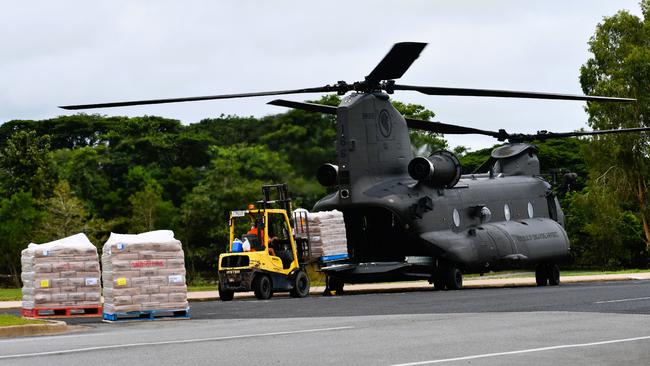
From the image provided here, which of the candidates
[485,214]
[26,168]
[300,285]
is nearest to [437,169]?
[485,214]

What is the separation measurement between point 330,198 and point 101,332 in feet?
48.7

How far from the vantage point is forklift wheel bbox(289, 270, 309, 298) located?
30672mm

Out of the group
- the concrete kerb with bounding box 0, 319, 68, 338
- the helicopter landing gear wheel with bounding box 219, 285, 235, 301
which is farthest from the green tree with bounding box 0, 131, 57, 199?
the concrete kerb with bounding box 0, 319, 68, 338

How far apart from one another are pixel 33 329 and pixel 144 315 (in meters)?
4.43

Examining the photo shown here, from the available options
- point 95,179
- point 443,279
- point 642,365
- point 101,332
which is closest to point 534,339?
point 642,365

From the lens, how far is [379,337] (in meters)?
15.9

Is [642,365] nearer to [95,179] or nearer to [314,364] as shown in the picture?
[314,364]

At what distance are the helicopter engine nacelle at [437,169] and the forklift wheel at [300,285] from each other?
4.45m

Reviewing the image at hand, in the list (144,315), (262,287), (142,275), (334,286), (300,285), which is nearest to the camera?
(142,275)

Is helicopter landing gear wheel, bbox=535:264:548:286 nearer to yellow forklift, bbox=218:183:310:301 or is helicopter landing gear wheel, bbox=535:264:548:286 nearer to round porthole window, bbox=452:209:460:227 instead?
round porthole window, bbox=452:209:460:227

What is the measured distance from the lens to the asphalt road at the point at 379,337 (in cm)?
1331

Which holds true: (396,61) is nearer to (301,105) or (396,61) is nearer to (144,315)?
(301,105)

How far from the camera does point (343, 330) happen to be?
56.3ft

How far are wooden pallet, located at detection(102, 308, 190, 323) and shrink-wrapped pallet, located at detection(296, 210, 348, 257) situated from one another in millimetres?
8679
